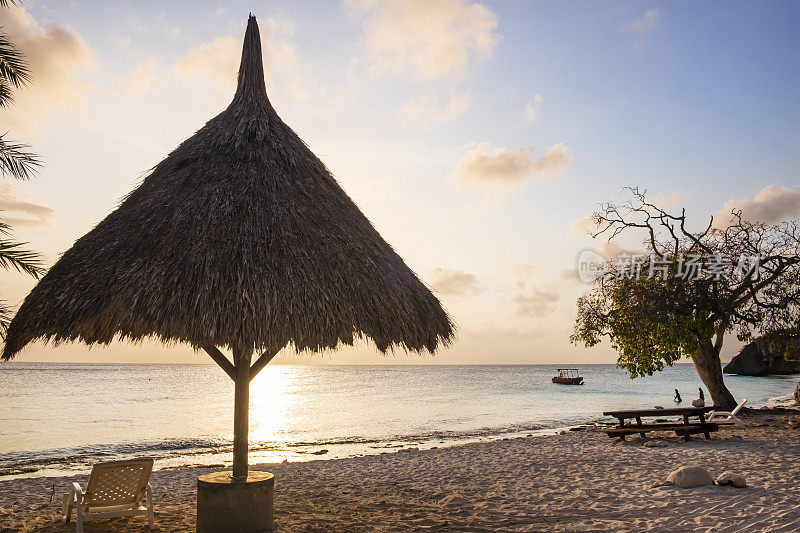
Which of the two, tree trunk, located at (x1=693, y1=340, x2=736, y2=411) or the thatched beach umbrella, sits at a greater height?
the thatched beach umbrella

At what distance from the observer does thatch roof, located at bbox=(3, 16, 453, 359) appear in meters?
5.07

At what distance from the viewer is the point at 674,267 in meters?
15.9

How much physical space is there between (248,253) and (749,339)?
1638cm

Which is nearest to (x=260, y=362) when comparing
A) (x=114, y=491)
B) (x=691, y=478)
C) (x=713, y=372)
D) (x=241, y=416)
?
(x=241, y=416)

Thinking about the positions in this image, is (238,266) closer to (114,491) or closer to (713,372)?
(114,491)

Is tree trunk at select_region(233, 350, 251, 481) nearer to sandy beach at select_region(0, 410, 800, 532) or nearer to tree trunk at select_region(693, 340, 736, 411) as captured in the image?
sandy beach at select_region(0, 410, 800, 532)

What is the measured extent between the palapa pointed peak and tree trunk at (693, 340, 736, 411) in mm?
15273

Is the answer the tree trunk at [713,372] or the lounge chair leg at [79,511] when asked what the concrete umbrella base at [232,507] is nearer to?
the lounge chair leg at [79,511]

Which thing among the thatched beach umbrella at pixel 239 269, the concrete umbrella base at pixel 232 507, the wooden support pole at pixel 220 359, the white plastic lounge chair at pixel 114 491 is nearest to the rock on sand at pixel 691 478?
the thatched beach umbrella at pixel 239 269

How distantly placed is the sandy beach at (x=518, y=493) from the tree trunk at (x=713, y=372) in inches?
120

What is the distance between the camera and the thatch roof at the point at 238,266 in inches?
200

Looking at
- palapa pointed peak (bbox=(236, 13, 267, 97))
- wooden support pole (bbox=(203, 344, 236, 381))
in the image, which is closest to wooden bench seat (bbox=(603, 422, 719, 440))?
wooden support pole (bbox=(203, 344, 236, 381))

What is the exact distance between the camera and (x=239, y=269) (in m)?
5.23

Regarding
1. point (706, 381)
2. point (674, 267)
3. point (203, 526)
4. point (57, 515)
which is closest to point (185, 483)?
point (57, 515)
